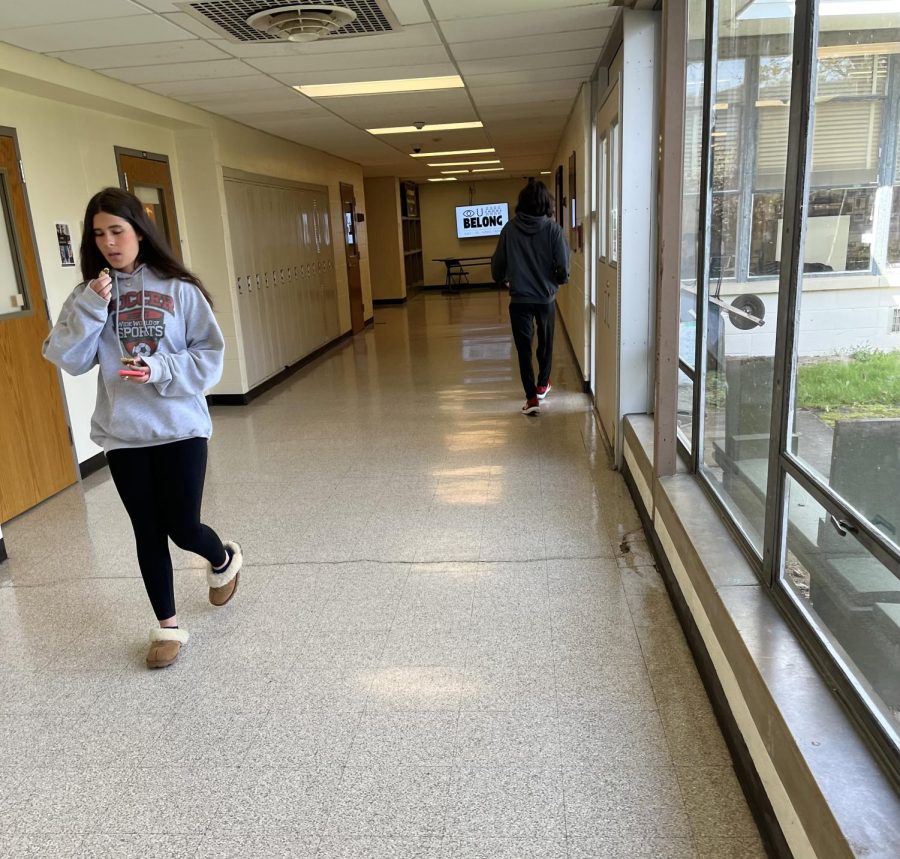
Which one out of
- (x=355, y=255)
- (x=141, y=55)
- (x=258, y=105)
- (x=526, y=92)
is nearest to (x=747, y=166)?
(x=141, y=55)

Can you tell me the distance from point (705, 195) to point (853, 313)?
4.65 feet

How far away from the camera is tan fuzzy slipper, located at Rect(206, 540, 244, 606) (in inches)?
114

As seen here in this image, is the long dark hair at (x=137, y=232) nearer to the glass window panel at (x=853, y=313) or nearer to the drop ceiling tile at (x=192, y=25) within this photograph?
the drop ceiling tile at (x=192, y=25)

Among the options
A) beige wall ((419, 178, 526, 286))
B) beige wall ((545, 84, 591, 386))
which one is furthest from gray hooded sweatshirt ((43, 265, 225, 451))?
beige wall ((419, 178, 526, 286))

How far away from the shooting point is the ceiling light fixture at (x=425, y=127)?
7359 millimetres

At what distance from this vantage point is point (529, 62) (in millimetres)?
4758

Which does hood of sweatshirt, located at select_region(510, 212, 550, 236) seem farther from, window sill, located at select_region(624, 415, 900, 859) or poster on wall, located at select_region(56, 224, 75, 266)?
window sill, located at select_region(624, 415, 900, 859)

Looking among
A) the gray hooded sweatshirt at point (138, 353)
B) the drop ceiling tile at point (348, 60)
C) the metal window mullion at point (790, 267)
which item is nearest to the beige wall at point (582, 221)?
the drop ceiling tile at point (348, 60)

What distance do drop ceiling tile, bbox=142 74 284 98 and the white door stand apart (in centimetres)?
225

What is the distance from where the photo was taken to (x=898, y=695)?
1.44 metres

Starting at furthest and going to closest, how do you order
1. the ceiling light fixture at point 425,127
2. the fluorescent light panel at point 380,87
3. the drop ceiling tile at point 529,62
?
the ceiling light fixture at point 425,127 < the fluorescent light panel at point 380,87 < the drop ceiling tile at point 529,62

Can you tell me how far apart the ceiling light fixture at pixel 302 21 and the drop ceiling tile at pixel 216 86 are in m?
1.26

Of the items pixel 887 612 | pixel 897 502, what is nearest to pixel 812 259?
pixel 897 502

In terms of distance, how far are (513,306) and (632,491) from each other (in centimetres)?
219
